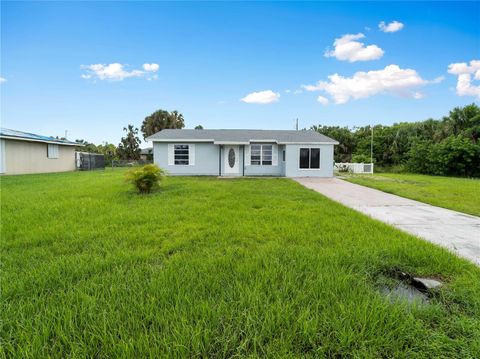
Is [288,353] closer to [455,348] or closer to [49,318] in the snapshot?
[455,348]

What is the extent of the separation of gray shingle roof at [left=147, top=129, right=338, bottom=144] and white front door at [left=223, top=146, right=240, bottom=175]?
0.73 meters

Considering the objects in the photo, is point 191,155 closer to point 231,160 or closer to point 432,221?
point 231,160

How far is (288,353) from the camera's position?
5.08ft

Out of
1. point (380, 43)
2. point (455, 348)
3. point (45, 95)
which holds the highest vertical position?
point (380, 43)

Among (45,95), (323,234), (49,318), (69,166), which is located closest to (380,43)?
(323,234)

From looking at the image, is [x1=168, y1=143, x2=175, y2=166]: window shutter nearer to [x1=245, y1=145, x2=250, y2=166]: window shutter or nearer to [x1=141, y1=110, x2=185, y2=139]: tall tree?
[x1=245, y1=145, x2=250, y2=166]: window shutter

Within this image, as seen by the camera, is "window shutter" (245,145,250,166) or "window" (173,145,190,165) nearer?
"window" (173,145,190,165)

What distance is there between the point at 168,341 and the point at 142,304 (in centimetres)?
51

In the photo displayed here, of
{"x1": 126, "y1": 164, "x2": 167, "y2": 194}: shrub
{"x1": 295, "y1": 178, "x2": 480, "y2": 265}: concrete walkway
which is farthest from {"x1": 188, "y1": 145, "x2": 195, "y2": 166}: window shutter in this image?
{"x1": 295, "y1": 178, "x2": 480, "y2": 265}: concrete walkway

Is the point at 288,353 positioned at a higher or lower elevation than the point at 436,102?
lower

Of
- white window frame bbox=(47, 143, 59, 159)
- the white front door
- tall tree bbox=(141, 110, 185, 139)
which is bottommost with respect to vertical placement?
the white front door

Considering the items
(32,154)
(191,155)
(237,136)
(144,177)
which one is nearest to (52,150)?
(32,154)

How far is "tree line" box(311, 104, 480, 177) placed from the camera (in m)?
18.8

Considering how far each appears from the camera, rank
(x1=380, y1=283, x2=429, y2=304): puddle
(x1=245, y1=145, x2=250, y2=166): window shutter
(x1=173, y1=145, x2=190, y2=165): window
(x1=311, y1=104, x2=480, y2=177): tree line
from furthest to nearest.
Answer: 1. (x1=311, y1=104, x2=480, y2=177): tree line
2. (x1=245, y1=145, x2=250, y2=166): window shutter
3. (x1=173, y1=145, x2=190, y2=165): window
4. (x1=380, y1=283, x2=429, y2=304): puddle
